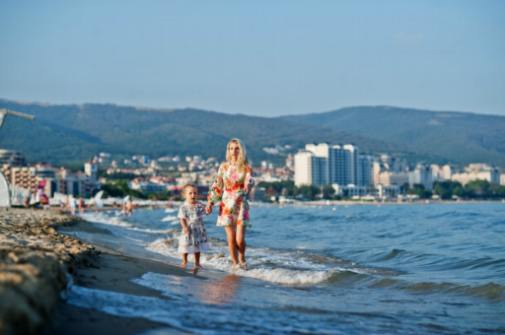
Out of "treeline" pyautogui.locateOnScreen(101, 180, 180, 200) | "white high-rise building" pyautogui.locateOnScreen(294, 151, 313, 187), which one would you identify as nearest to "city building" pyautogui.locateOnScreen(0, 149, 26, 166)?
"treeline" pyautogui.locateOnScreen(101, 180, 180, 200)

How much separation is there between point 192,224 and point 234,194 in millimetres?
721

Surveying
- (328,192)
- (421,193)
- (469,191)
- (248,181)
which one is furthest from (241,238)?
(469,191)

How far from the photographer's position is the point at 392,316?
17.7ft

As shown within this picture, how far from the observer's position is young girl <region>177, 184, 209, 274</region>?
767 centimetres

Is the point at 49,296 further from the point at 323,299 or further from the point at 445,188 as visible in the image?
the point at 445,188

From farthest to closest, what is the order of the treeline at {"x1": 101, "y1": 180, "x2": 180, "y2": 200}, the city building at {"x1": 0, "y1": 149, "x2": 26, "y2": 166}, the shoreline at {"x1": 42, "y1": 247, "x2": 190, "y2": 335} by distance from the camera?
the city building at {"x1": 0, "y1": 149, "x2": 26, "y2": 166}, the treeline at {"x1": 101, "y1": 180, "x2": 180, "y2": 200}, the shoreline at {"x1": 42, "y1": 247, "x2": 190, "y2": 335}

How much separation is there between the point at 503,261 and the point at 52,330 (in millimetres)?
A: 7698

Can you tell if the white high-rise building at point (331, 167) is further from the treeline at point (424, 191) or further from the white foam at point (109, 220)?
the white foam at point (109, 220)

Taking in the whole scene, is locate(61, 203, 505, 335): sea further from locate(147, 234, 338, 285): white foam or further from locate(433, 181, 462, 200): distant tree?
locate(433, 181, 462, 200): distant tree

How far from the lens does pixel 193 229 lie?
306 inches

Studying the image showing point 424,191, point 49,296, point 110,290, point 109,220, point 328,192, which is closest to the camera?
point 49,296

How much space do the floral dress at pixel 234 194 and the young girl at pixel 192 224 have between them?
18.8 inches

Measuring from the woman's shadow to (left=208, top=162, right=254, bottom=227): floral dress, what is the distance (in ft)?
1.78

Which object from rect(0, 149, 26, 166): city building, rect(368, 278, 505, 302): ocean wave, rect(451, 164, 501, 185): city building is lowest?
rect(368, 278, 505, 302): ocean wave
